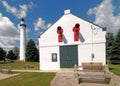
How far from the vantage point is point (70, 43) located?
Answer: 19.5 meters

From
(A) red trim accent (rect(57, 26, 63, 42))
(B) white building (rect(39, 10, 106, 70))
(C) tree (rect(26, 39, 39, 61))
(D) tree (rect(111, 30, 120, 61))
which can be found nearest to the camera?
(B) white building (rect(39, 10, 106, 70))

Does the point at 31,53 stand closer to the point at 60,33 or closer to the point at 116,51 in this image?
the point at 116,51

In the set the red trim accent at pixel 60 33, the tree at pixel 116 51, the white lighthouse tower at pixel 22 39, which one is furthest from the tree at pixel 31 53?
the red trim accent at pixel 60 33

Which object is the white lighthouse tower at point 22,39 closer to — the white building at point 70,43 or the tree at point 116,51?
the tree at point 116,51

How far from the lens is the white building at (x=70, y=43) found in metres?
18.3

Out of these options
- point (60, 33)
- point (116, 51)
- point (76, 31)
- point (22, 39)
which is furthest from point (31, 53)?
point (76, 31)

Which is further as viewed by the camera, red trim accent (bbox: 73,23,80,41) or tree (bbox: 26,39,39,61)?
tree (bbox: 26,39,39,61)

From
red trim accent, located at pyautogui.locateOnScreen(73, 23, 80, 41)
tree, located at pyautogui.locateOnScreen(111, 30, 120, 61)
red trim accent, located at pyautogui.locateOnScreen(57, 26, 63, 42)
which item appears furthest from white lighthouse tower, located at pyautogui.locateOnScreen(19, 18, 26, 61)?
red trim accent, located at pyautogui.locateOnScreen(73, 23, 80, 41)

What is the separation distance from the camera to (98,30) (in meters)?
18.5

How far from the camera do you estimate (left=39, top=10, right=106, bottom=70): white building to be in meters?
18.3

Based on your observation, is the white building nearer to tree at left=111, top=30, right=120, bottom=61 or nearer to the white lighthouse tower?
tree at left=111, top=30, right=120, bottom=61

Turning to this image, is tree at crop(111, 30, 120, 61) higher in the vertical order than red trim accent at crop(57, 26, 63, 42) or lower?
lower

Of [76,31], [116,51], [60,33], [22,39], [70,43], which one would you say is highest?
[22,39]

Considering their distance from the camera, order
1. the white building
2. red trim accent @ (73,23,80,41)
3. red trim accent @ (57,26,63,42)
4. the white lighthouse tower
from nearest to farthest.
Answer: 1. the white building
2. red trim accent @ (73,23,80,41)
3. red trim accent @ (57,26,63,42)
4. the white lighthouse tower
